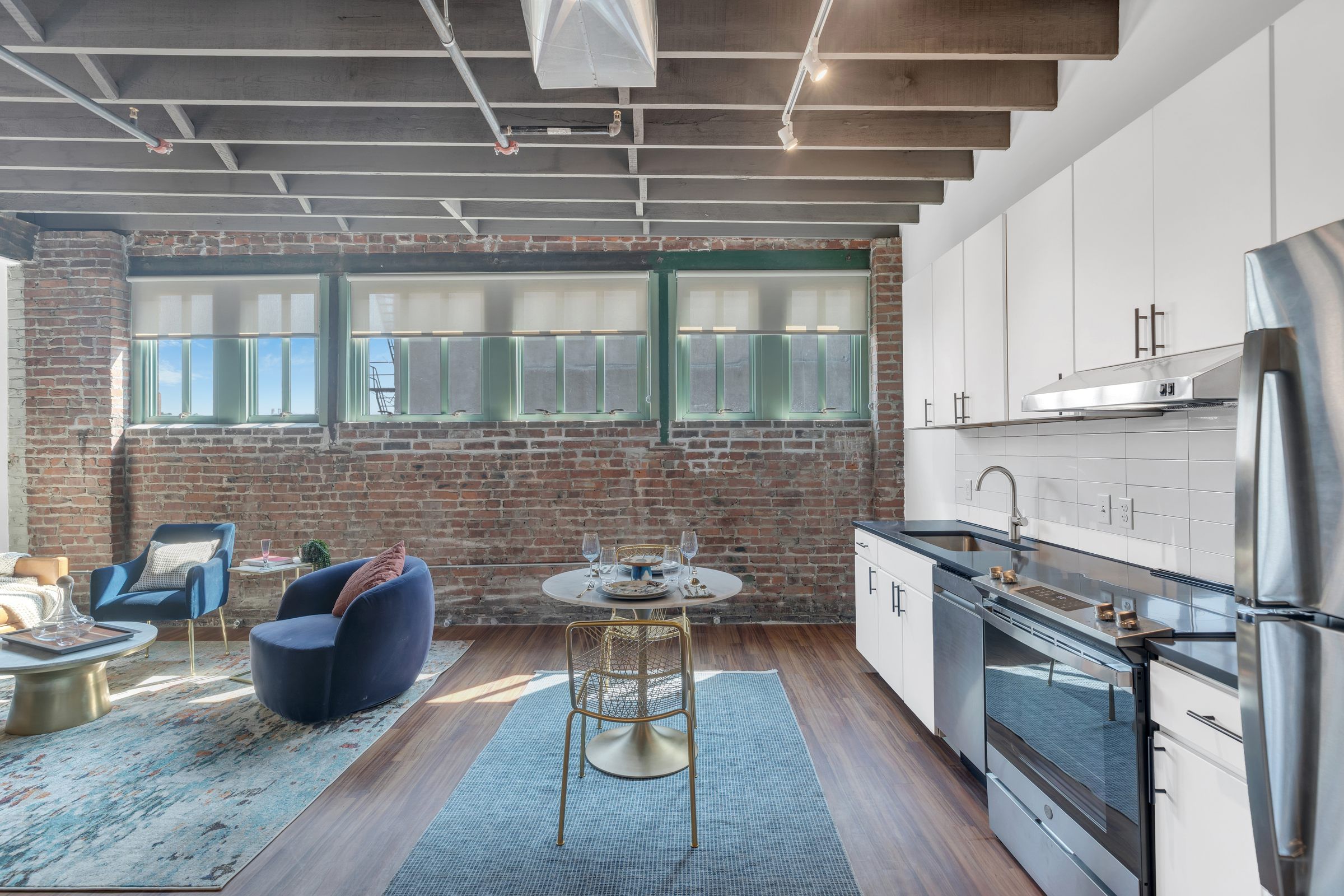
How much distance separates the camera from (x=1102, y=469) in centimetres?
279

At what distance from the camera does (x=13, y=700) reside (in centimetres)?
314

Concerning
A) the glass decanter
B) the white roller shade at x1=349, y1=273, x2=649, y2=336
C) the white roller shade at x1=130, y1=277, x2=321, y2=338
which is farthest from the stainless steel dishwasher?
the white roller shade at x1=130, y1=277, x2=321, y2=338

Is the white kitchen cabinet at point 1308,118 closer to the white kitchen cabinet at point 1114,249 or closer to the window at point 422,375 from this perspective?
the white kitchen cabinet at point 1114,249

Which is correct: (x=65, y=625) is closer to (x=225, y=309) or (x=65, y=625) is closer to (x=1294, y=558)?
(x=225, y=309)

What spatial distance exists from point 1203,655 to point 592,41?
2.37m

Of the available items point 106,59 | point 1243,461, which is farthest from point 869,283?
point 106,59

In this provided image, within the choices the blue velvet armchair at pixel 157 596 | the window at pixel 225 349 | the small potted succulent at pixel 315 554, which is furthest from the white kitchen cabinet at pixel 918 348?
the blue velvet armchair at pixel 157 596

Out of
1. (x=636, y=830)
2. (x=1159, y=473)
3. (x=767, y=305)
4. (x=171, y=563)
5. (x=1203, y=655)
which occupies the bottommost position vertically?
(x=636, y=830)

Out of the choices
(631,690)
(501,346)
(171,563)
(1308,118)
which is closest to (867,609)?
(631,690)

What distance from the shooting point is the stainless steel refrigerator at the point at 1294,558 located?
105cm

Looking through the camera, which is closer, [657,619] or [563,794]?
[563,794]

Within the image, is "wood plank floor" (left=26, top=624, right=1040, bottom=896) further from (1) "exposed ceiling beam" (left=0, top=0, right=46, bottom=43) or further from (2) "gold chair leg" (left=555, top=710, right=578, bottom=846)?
(1) "exposed ceiling beam" (left=0, top=0, right=46, bottom=43)

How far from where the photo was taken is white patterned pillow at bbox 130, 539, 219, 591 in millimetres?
4285

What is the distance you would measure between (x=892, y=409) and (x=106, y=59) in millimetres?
4914
